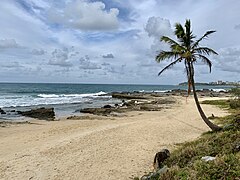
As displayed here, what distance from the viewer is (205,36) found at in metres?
13.2

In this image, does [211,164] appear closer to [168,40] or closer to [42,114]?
[168,40]

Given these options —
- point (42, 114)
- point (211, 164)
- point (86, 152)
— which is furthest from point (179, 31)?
point (42, 114)

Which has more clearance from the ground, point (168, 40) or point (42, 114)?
point (168, 40)

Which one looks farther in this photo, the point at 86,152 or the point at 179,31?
the point at 179,31

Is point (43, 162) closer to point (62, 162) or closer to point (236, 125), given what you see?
point (62, 162)

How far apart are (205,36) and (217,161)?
8763 mm

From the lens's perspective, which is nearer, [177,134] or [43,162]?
[43,162]

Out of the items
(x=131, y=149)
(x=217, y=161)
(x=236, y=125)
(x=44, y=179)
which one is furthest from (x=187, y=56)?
(x=44, y=179)

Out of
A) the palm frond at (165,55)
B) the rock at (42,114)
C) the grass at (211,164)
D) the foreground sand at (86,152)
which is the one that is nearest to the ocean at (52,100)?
the rock at (42,114)

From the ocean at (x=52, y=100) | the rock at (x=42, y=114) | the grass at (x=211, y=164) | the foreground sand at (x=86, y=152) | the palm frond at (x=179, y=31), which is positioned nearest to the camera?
the grass at (x=211, y=164)

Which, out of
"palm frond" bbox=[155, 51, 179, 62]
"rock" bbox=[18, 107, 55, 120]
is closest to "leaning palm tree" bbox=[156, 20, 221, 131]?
"palm frond" bbox=[155, 51, 179, 62]

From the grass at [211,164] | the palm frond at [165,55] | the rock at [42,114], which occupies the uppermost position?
the palm frond at [165,55]

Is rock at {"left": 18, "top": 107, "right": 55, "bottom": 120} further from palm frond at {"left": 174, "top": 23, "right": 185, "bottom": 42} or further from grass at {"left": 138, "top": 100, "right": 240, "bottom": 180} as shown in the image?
grass at {"left": 138, "top": 100, "right": 240, "bottom": 180}

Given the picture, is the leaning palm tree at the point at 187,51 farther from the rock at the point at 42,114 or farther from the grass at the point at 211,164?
the rock at the point at 42,114
